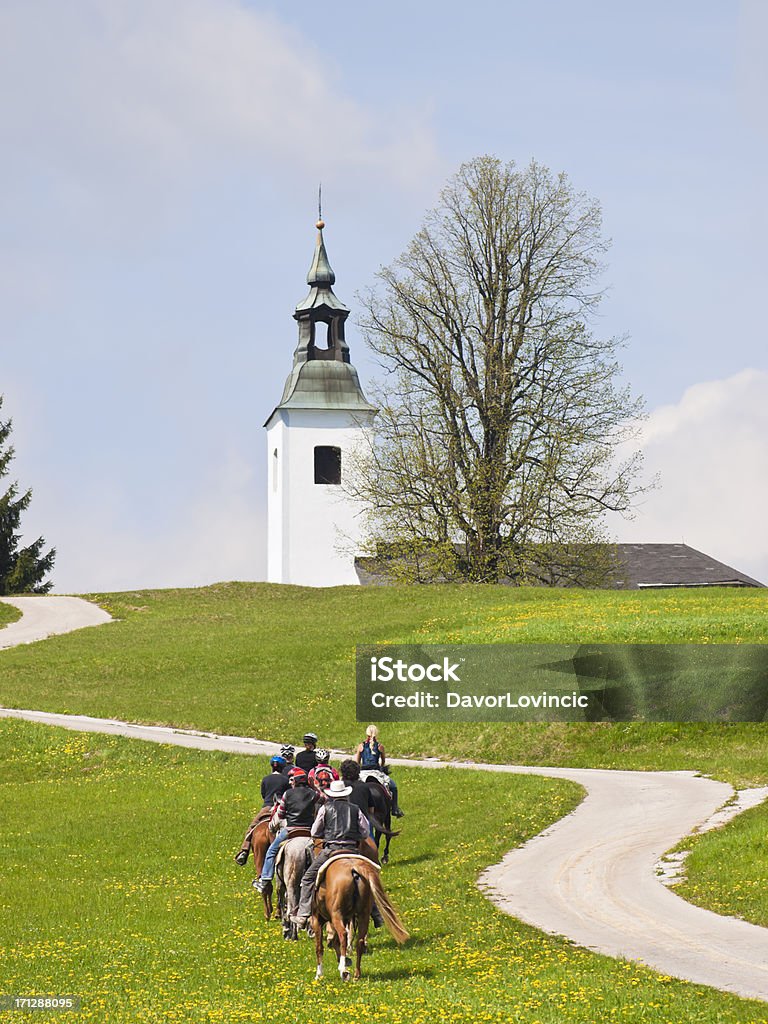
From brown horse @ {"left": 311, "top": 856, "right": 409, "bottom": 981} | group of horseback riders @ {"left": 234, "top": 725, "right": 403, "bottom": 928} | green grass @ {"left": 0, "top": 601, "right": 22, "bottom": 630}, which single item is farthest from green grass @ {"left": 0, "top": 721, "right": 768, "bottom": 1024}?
green grass @ {"left": 0, "top": 601, "right": 22, "bottom": 630}

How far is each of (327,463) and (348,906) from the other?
200ft

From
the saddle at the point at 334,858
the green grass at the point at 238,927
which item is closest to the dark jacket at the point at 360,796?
the green grass at the point at 238,927

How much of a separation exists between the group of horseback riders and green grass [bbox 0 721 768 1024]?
2.89ft

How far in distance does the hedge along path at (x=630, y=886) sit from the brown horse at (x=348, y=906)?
9.75 feet

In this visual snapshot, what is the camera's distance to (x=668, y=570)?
7712 cm

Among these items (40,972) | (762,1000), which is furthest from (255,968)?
(762,1000)

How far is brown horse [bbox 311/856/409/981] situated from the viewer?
1438 centimetres

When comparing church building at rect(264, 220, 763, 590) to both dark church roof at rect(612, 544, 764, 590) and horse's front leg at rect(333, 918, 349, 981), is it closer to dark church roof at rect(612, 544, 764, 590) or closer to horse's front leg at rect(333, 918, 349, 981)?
dark church roof at rect(612, 544, 764, 590)

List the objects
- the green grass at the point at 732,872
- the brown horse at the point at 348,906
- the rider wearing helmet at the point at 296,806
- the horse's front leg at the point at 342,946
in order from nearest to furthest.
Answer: the horse's front leg at the point at 342,946 < the brown horse at the point at 348,906 < the rider wearing helmet at the point at 296,806 < the green grass at the point at 732,872

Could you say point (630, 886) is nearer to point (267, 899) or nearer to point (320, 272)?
point (267, 899)

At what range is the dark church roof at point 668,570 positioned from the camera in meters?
73.8

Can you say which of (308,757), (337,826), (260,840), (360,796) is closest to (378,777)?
(308,757)

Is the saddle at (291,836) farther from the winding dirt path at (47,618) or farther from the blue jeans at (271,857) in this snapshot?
the winding dirt path at (47,618)

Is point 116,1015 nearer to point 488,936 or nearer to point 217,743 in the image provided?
point 488,936
